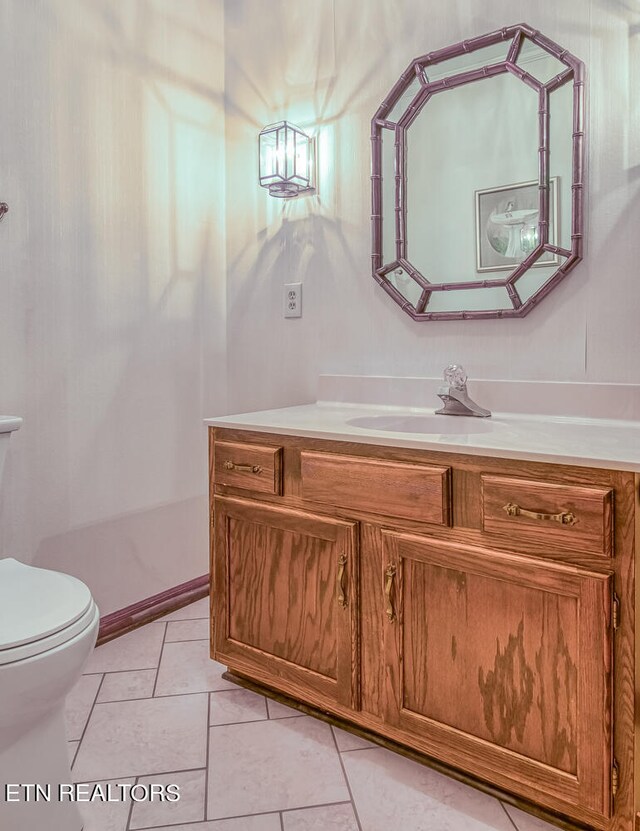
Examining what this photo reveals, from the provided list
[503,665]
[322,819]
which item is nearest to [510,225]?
[503,665]

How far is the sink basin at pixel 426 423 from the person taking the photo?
1.71 metres

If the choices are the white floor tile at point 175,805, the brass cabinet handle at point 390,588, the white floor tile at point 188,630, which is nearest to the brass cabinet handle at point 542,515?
the brass cabinet handle at point 390,588

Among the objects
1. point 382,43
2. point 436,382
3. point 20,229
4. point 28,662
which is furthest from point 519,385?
point 20,229

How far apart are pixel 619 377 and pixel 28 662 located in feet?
4.97

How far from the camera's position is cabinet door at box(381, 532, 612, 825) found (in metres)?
1.16

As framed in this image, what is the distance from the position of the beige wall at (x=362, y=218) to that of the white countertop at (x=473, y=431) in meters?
0.14

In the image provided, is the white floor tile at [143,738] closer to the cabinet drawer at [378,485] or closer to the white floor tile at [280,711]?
the white floor tile at [280,711]

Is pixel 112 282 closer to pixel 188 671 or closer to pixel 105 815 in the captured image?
pixel 188 671

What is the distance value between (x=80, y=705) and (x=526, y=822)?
1.17 meters

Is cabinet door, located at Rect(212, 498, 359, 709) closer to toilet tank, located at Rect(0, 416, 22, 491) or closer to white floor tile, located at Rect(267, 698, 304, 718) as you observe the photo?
white floor tile, located at Rect(267, 698, 304, 718)

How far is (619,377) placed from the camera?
1.62m

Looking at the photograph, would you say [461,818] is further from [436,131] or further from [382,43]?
[382,43]

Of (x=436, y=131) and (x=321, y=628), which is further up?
(x=436, y=131)

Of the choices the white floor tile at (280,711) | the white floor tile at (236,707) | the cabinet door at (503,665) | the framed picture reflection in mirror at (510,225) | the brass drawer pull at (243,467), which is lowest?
the white floor tile at (280,711)
